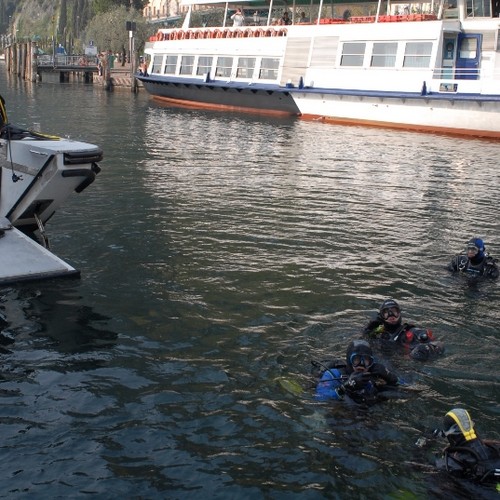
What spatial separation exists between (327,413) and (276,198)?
1265 cm

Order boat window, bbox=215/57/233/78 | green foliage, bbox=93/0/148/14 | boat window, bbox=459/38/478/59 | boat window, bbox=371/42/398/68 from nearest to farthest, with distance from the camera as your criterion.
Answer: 1. boat window, bbox=459/38/478/59
2. boat window, bbox=371/42/398/68
3. boat window, bbox=215/57/233/78
4. green foliage, bbox=93/0/148/14

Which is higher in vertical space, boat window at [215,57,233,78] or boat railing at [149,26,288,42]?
boat railing at [149,26,288,42]

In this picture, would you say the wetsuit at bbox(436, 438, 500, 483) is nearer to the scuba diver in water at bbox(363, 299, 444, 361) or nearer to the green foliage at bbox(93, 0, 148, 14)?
the scuba diver in water at bbox(363, 299, 444, 361)

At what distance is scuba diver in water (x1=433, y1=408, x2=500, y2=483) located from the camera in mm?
7289

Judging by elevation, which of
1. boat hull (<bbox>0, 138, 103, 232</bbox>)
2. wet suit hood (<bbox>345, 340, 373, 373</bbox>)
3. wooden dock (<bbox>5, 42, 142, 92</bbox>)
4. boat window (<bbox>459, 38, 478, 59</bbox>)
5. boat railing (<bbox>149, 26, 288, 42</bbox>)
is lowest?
wet suit hood (<bbox>345, 340, 373, 373</bbox>)

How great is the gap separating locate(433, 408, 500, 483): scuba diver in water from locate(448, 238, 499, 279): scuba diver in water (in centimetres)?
714

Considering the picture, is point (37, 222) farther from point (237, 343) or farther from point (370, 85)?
point (370, 85)

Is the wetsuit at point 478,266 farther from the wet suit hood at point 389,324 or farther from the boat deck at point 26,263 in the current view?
the boat deck at point 26,263

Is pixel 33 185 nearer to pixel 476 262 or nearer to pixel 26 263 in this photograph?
pixel 26 263

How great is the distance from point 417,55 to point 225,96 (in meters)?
15.1

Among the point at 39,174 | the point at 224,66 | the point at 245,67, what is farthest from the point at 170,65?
the point at 39,174

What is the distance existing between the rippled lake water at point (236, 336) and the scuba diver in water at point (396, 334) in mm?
269

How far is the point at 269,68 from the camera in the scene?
4734 cm

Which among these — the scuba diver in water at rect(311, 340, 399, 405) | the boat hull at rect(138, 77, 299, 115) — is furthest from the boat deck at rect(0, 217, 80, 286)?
the boat hull at rect(138, 77, 299, 115)
